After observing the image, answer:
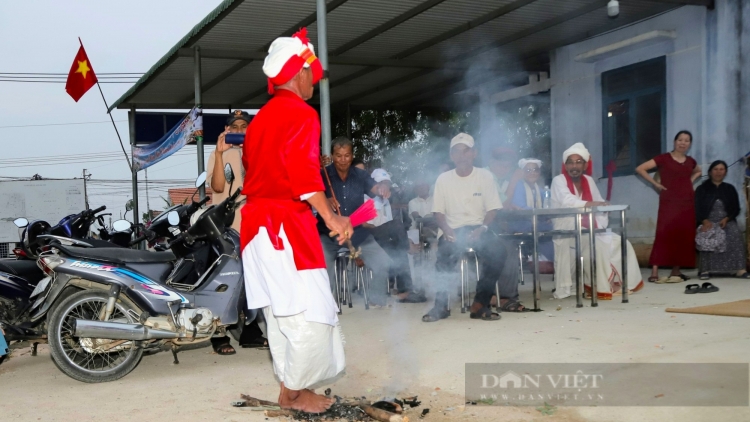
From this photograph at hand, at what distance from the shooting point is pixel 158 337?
468 centimetres

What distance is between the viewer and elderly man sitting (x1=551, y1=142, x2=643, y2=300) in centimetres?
736

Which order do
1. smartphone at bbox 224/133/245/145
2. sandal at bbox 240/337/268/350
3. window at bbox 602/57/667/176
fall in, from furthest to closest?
window at bbox 602/57/667/176 < sandal at bbox 240/337/268/350 < smartphone at bbox 224/133/245/145

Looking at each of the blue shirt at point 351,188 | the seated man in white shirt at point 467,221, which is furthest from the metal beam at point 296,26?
the seated man in white shirt at point 467,221

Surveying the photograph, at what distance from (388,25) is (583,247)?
189 inches

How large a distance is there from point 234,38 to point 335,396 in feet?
26.7

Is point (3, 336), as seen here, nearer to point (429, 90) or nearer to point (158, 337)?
point (158, 337)

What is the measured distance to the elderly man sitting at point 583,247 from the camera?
7363mm

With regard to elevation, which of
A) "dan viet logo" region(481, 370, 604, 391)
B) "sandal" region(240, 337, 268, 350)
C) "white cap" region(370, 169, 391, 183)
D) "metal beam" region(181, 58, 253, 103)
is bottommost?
"sandal" region(240, 337, 268, 350)

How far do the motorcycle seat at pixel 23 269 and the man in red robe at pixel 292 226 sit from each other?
9.75 ft

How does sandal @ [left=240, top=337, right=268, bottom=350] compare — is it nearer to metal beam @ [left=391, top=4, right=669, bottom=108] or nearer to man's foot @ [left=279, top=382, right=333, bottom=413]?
man's foot @ [left=279, top=382, right=333, bottom=413]

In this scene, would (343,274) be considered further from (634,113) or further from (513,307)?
(634,113)

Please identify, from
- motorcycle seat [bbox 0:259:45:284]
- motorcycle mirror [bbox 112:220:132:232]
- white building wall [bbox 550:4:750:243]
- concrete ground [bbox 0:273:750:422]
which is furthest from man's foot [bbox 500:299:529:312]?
white building wall [bbox 550:4:750:243]

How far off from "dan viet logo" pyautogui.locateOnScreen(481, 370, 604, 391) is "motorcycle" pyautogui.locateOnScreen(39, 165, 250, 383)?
1.90 m

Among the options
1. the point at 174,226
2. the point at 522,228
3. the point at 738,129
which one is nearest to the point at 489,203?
the point at 522,228
